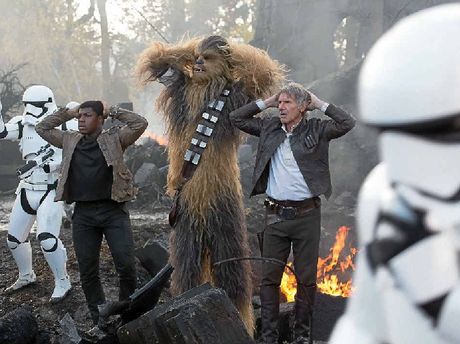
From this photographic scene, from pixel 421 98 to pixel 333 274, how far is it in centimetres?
651

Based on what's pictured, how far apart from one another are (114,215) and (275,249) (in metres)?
1.44

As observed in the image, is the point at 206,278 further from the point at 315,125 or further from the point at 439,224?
the point at 439,224

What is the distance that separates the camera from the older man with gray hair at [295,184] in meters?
4.53

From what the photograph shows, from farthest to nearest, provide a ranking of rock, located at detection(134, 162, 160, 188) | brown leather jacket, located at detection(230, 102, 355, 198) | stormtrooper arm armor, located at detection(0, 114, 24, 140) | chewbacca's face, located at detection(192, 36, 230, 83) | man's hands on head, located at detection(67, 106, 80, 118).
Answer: rock, located at detection(134, 162, 160, 188)
stormtrooper arm armor, located at detection(0, 114, 24, 140)
man's hands on head, located at detection(67, 106, 80, 118)
chewbacca's face, located at detection(192, 36, 230, 83)
brown leather jacket, located at detection(230, 102, 355, 198)

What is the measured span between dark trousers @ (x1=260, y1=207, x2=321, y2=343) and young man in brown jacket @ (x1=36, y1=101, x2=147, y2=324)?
1.26 m

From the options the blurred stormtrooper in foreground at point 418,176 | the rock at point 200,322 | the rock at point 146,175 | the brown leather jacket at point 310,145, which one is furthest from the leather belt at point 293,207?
the rock at point 146,175

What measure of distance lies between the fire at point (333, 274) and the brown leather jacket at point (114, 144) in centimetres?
208

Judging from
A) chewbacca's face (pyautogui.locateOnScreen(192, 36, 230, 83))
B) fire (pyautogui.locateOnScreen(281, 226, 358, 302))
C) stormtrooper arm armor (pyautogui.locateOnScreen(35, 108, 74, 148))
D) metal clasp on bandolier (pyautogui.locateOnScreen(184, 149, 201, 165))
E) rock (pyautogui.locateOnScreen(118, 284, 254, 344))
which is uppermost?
chewbacca's face (pyautogui.locateOnScreen(192, 36, 230, 83))

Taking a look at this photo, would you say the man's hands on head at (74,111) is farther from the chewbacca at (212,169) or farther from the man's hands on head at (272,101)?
the man's hands on head at (272,101)

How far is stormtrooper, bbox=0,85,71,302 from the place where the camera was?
6.04 metres

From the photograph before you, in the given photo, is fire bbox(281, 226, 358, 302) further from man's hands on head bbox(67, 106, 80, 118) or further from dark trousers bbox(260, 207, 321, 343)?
man's hands on head bbox(67, 106, 80, 118)

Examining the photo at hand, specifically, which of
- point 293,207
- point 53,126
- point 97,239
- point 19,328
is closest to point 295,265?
point 293,207

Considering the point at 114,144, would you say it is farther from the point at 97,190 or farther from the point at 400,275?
the point at 400,275

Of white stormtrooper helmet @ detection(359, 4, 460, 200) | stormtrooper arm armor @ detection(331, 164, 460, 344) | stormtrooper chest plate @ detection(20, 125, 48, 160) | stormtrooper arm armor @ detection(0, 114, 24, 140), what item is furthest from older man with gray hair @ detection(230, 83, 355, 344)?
white stormtrooper helmet @ detection(359, 4, 460, 200)
